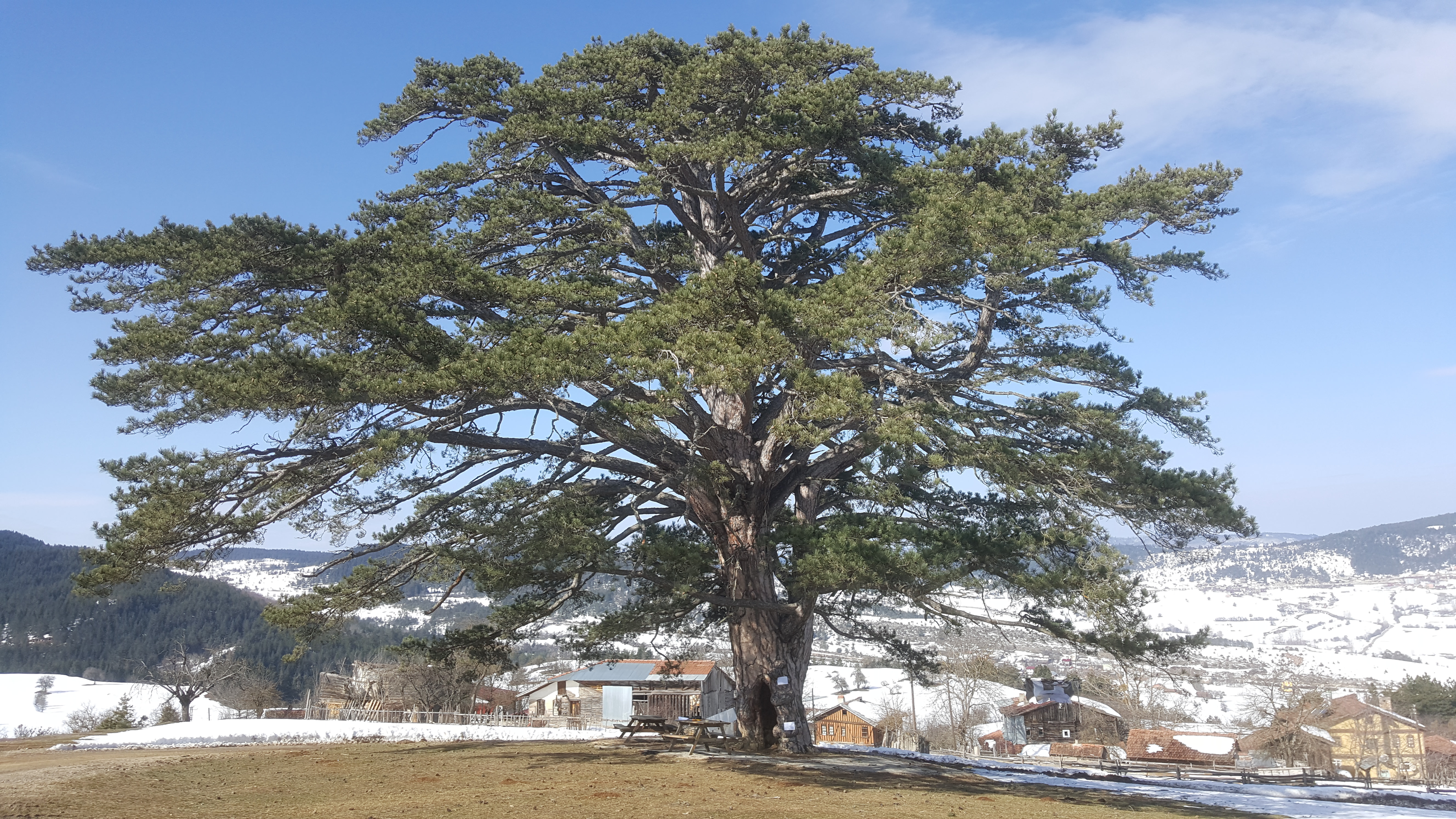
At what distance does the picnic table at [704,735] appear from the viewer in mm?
15719

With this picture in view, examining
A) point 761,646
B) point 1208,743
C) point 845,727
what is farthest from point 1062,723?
point 761,646

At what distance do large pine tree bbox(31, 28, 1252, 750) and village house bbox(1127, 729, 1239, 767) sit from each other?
85.3 feet

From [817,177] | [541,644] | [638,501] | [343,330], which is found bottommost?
[541,644]

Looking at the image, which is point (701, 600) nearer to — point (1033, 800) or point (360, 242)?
point (1033, 800)

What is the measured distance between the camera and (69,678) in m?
109

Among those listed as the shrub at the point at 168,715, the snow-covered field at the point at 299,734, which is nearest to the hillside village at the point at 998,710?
the shrub at the point at 168,715

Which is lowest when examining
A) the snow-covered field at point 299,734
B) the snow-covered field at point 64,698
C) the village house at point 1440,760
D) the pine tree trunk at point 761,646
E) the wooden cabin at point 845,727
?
the snow-covered field at point 64,698

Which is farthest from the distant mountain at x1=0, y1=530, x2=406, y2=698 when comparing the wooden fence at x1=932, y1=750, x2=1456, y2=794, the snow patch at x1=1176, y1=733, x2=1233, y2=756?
the wooden fence at x1=932, y1=750, x2=1456, y2=794

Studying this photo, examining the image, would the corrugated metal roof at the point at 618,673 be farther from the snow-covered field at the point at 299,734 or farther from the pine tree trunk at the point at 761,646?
the pine tree trunk at the point at 761,646

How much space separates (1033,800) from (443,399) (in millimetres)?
9814

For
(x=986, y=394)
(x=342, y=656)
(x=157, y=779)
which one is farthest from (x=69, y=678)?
(x=986, y=394)

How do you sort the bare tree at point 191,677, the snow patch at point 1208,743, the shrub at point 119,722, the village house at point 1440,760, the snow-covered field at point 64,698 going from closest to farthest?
the village house at point 1440,760, the shrub at point 119,722, the snow patch at point 1208,743, the bare tree at point 191,677, the snow-covered field at point 64,698

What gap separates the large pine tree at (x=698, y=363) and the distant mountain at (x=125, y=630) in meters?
88.7

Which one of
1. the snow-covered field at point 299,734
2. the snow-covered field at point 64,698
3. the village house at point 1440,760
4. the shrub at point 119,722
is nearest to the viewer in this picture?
the snow-covered field at point 299,734
